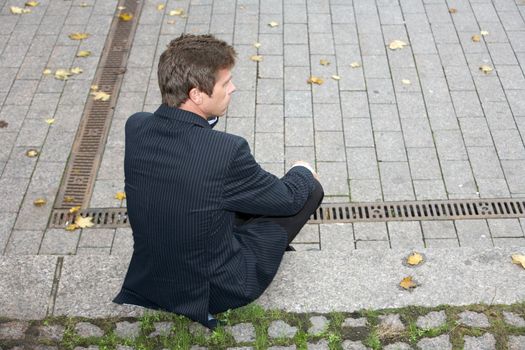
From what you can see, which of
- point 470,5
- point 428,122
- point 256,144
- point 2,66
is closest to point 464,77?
point 428,122

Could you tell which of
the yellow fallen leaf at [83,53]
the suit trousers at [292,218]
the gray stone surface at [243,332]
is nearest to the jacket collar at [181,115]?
the suit trousers at [292,218]

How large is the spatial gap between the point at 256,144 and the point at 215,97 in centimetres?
226

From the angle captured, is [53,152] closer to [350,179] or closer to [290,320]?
[350,179]

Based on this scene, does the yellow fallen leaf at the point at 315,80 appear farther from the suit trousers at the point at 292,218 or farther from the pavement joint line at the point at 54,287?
the pavement joint line at the point at 54,287

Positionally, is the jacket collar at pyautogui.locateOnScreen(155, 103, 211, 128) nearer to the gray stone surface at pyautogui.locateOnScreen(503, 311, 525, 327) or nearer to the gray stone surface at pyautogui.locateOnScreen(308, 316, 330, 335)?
the gray stone surface at pyautogui.locateOnScreen(308, 316, 330, 335)

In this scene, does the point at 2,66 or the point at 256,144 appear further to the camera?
the point at 2,66

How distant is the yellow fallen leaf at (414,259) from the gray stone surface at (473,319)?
16.3 inches

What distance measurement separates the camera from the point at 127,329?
12.3 feet

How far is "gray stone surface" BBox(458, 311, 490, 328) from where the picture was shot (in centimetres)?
369

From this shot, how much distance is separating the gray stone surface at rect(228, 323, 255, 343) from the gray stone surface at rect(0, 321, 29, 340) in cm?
109

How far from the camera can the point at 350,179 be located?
5305 millimetres

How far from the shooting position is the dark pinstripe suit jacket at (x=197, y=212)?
324 cm

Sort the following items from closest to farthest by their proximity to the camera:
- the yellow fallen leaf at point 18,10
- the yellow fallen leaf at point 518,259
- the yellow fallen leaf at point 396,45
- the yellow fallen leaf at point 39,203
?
the yellow fallen leaf at point 518,259 → the yellow fallen leaf at point 39,203 → the yellow fallen leaf at point 396,45 → the yellow fallen leaf at point 18,10

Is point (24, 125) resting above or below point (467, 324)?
below
